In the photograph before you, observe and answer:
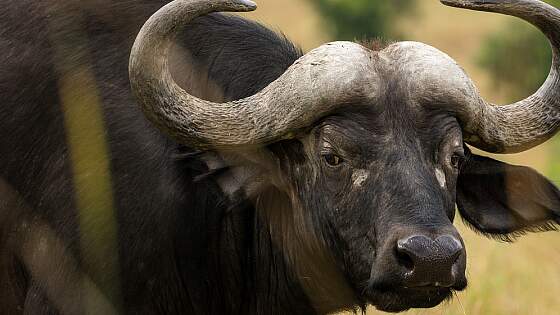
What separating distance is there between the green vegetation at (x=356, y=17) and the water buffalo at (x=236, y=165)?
4882 cm

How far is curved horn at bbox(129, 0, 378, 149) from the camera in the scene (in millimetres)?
5289

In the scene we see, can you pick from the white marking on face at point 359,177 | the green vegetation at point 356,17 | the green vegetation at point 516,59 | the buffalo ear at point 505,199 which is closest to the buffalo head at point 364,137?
the white marking on face at point 359,177

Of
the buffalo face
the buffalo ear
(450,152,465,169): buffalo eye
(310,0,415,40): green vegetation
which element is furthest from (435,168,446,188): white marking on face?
(310,0,415,40): green vegetation

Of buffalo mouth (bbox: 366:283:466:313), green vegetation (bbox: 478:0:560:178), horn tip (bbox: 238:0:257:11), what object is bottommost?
green vegetation (bbox: 478:0:560:178)

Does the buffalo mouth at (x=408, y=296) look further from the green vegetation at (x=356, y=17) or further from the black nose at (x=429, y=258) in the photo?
the green vegetation at (x=356, y=17)

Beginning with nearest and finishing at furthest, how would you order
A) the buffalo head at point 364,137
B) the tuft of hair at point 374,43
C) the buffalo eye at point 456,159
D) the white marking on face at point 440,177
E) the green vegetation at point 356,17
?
the buffalo head at point 364,137, the white marking on face at point 440,177, the buffalo eye at point 456,159, the tuft of hair at point 374,43, the green vegetation at point 356,17

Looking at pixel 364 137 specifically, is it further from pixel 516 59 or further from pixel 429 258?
pixel 516 59

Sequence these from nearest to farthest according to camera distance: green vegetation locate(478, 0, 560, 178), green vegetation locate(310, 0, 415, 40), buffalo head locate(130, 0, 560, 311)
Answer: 1. buffalo head locate(130, 0, 560, 311)
2. green vegetation locate(478, 0, 560, 178)
3. green vegetation locate(310, 0, 415, 40)

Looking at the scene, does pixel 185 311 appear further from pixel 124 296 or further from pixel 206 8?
pixel 206 8

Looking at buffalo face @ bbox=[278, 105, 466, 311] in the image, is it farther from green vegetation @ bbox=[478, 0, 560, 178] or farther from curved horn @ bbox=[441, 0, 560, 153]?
green vegetation @ bbox=[478, 0, 560, 178]

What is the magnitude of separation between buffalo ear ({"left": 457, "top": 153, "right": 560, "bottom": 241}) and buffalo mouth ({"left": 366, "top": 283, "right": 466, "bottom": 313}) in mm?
1008

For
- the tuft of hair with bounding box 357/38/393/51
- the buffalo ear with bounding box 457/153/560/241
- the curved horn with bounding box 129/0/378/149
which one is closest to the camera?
the curved horn with bounding box 129/0/378/149

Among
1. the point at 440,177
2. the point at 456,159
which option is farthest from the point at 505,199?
the point at 440,177

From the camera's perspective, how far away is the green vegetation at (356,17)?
55.8m
